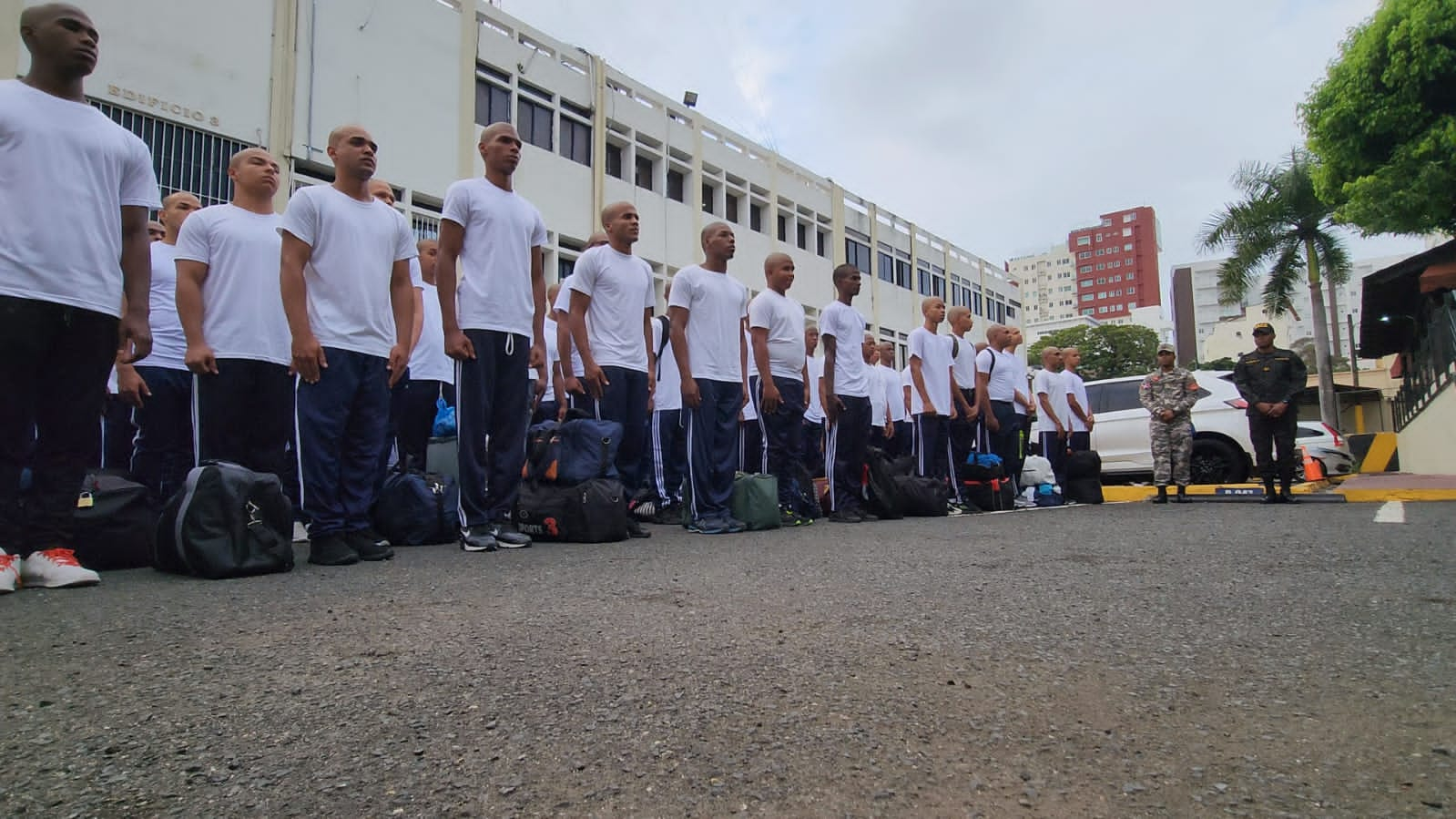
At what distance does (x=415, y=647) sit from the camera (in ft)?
7.13

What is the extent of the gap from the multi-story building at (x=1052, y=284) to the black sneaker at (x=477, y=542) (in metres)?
162

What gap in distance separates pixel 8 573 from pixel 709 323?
3915 mm

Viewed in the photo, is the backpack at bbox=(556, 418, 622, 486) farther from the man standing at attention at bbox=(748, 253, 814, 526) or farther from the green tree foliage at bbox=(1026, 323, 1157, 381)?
the green tree foliage at bbox=(1026, 323, 1157, 381)

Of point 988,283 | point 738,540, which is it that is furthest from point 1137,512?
point 988,283

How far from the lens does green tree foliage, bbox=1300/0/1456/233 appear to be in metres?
13.9

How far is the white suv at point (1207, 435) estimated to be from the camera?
10508mm

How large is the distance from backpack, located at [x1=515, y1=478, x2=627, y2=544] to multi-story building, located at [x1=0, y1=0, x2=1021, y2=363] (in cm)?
1147

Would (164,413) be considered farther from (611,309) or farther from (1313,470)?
(1313,470)

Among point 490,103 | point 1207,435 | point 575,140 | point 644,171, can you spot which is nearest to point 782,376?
point 1207,435

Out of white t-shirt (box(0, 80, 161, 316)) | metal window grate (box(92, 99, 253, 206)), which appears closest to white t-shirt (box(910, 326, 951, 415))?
white t-shirt (box(0, 80, 161, 316))

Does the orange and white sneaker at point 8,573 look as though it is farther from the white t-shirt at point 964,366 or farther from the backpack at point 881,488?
the white t-shirt at point 964,366

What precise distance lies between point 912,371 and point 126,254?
6248mm

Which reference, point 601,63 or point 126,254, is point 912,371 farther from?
point 601,63

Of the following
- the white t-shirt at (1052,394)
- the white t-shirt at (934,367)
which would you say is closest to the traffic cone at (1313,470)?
the white t-shirt at (1052,394)
